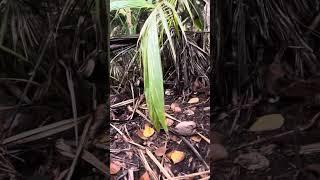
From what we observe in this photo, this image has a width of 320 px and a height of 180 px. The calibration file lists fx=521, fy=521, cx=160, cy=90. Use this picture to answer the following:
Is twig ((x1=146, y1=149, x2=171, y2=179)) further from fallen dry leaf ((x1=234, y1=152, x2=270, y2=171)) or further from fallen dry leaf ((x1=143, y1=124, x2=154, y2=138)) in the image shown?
fallen dry leaf ((x1=234, y1=152, x2=270, y2=171))

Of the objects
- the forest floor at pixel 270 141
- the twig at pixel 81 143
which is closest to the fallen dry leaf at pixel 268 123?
the forest floor at pixel 270 141

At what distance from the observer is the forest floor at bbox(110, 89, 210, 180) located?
1.33 meters

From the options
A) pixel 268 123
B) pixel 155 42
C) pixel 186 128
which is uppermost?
pixel 155 42

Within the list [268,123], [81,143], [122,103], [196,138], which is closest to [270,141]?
[268,123]

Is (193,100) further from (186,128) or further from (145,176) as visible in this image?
(145,176)

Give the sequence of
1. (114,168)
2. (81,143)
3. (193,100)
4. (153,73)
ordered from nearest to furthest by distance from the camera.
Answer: (81,143), (153,73), (114,168), (193,100)

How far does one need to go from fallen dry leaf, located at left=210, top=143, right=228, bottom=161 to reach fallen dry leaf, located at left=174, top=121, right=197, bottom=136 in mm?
409

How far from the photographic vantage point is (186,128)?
139 cm

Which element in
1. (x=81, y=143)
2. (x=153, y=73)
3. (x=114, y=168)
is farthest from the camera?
(x=114, y=168)

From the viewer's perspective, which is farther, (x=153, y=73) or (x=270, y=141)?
(x=153, y=73)

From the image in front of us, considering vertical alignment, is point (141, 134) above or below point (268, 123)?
below

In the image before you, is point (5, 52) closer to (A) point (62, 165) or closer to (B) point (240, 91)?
(A) point (62, 165)

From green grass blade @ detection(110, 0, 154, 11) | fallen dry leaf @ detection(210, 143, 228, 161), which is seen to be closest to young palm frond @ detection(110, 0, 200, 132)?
green grass blade @ detection(110, 0, 154, 11)

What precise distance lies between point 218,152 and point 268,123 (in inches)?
4.2
